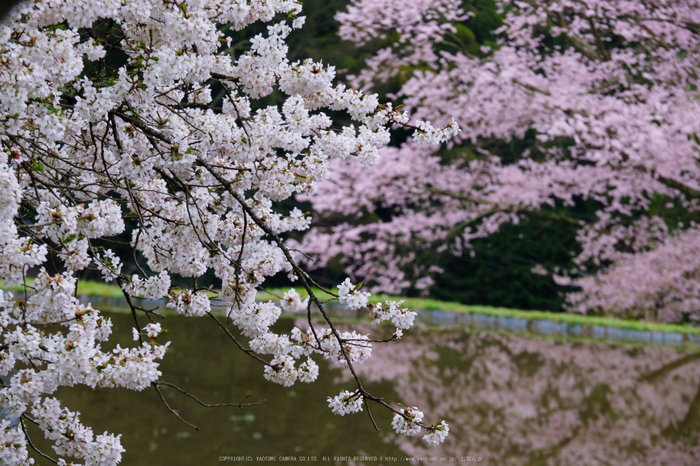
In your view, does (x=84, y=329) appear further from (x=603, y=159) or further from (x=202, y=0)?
(x=603, y=159)

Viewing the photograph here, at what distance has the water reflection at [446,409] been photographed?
18.6 feet

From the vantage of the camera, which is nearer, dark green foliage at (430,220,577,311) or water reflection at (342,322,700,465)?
water reflection at (342,322,700,465)

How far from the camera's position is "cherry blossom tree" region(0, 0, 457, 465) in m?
2.29

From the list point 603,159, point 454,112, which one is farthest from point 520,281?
point 603,159

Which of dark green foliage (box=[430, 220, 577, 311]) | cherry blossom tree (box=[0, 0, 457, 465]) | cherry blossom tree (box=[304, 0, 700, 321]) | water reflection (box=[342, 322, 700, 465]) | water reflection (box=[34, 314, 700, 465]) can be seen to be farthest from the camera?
dark green foliage (box=[430, 220, 577, 311])

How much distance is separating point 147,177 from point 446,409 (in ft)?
15.8

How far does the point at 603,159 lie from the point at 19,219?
27.6 feet

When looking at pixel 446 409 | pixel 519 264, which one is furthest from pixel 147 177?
pixel 519 264

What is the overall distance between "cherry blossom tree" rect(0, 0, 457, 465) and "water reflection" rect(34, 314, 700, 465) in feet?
4.60

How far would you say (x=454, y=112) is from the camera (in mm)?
12016

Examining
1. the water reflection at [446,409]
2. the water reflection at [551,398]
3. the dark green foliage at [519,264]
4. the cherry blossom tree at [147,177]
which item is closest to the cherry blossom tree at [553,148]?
the dark green foliage at [519,264]

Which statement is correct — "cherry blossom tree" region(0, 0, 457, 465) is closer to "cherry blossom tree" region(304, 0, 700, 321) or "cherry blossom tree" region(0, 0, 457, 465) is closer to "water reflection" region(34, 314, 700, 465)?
"water reflection" region(34, 314, 700, 465)

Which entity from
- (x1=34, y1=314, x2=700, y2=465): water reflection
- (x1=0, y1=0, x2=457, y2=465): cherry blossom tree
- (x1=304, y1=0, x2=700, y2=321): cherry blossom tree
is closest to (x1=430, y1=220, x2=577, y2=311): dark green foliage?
(x1=304, y1=0, x2=700, y2=321): cherry blossom tree

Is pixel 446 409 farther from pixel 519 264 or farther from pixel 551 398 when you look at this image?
pixel 519 264
